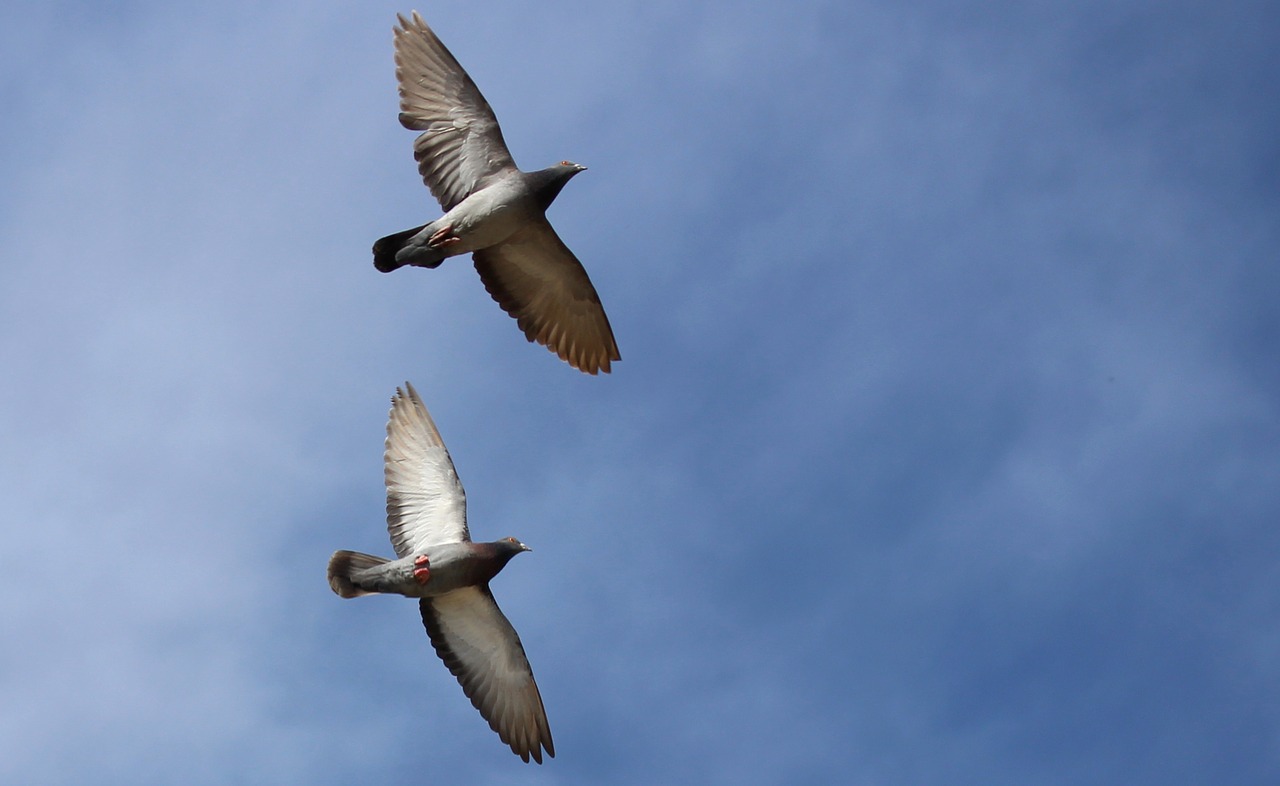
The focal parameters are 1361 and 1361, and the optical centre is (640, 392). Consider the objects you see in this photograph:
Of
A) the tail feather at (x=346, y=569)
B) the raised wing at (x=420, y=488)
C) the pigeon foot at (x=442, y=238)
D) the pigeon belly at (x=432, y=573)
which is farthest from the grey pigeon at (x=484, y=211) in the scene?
the tail feather at (x=346, y=569)

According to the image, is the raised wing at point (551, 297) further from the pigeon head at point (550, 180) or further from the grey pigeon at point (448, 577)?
the grey pigeon at point (448, 577)

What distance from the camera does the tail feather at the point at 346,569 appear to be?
14.3 metres

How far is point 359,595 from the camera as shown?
1446cm

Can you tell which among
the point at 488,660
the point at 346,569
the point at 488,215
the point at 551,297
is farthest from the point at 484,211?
the point at 488,660

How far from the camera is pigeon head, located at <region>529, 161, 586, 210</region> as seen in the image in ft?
49.3

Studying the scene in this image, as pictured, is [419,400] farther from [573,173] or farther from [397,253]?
[573,173]

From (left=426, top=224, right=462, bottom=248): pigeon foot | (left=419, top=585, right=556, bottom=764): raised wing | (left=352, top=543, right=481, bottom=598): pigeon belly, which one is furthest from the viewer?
Answer: (left=419, top=585, right=556, bottom=764): raised wing

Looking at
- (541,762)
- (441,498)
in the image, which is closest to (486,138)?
(441,498)

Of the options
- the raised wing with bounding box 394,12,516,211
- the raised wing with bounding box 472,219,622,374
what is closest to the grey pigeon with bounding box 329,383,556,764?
the raised wing with bounding box 472,219,622,374

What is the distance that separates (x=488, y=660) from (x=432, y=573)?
136 cm

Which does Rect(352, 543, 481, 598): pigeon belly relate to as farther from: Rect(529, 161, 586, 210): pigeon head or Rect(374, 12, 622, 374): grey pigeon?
Rect(529, 161, 586, 210): pigeon head

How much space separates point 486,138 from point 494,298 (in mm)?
1884

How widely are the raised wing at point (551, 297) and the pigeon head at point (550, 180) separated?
52 cm

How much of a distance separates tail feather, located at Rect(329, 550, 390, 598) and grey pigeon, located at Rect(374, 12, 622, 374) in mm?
3113
